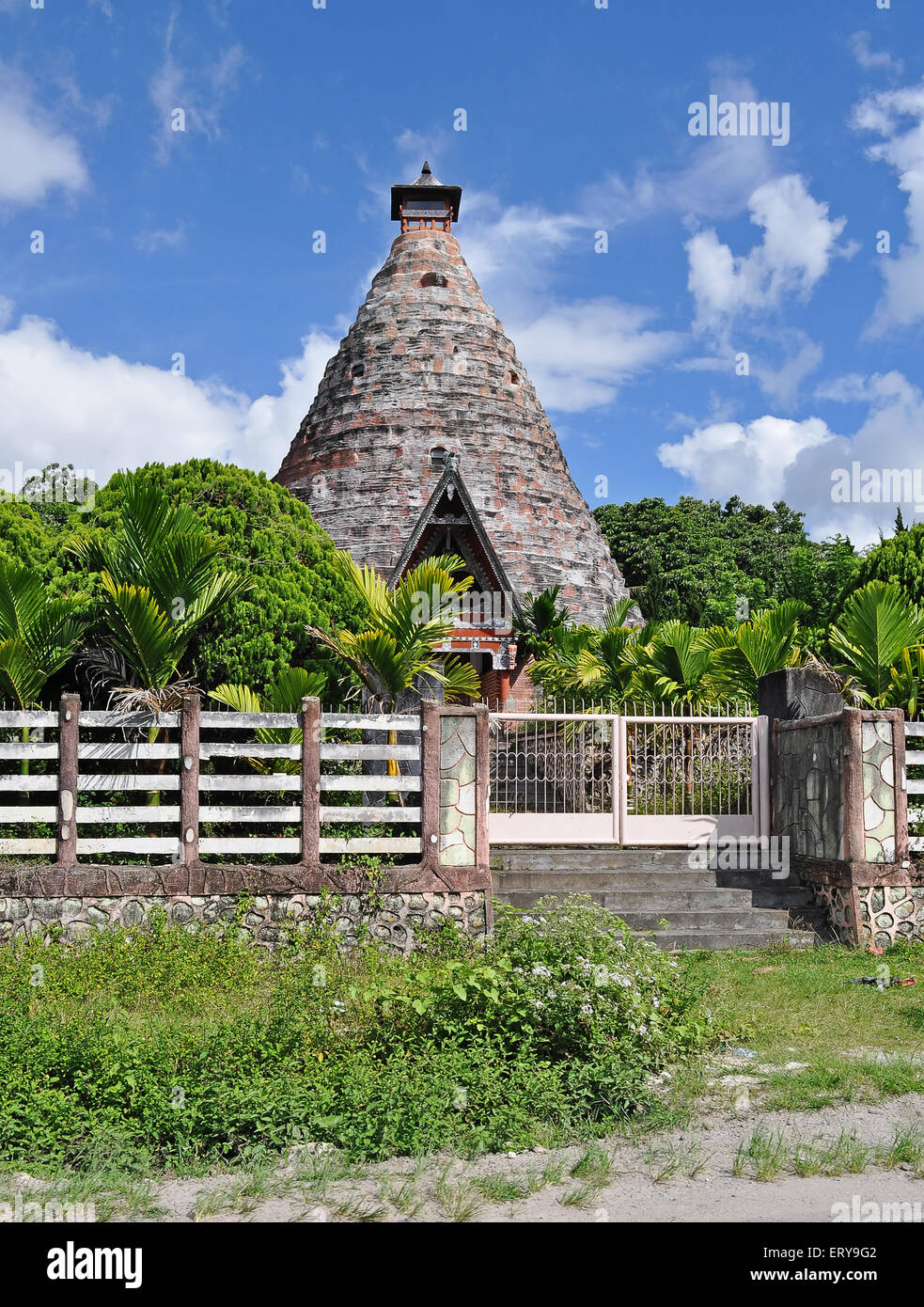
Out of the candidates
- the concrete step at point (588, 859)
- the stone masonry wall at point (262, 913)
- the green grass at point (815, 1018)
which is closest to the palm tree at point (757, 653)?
the concrete step at point (588, 859)

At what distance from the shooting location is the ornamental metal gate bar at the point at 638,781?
1173cm

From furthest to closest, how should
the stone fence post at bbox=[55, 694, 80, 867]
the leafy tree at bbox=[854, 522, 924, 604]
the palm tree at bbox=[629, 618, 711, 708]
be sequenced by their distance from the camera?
the palm tree at bbox=[629, 618, 711, 708] < the leafy tree at bbox=[854, 522, 924, 604] < the stone fence post at bbox=[55, 694, 80, 867]

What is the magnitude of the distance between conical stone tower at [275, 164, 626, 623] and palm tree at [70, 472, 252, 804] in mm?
12190

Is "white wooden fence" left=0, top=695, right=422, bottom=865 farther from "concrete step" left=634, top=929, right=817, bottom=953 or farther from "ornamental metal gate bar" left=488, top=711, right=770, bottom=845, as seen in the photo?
"concrete step" left=634, top=929, right=817, bottom=953

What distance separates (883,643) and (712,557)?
33.0 meters

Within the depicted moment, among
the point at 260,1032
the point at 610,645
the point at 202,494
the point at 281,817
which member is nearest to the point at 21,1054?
the point at 260,1032

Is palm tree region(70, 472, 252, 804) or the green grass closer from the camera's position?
the green grass

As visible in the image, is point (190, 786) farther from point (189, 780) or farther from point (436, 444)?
point (436, 444)

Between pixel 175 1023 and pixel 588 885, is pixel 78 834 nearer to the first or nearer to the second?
pixel 175 1023

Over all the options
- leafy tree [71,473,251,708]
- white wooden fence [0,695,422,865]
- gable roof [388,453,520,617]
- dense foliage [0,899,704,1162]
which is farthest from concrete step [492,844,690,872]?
gable roof [388,453,520,617]

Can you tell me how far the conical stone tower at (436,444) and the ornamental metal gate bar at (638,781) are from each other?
11.2 m

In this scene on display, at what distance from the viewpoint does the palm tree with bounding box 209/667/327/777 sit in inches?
406

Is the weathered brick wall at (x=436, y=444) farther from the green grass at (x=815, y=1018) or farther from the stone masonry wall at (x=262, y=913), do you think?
the green grass at (x=815, y=1018)

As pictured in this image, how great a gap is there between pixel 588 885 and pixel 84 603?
6.06 m
